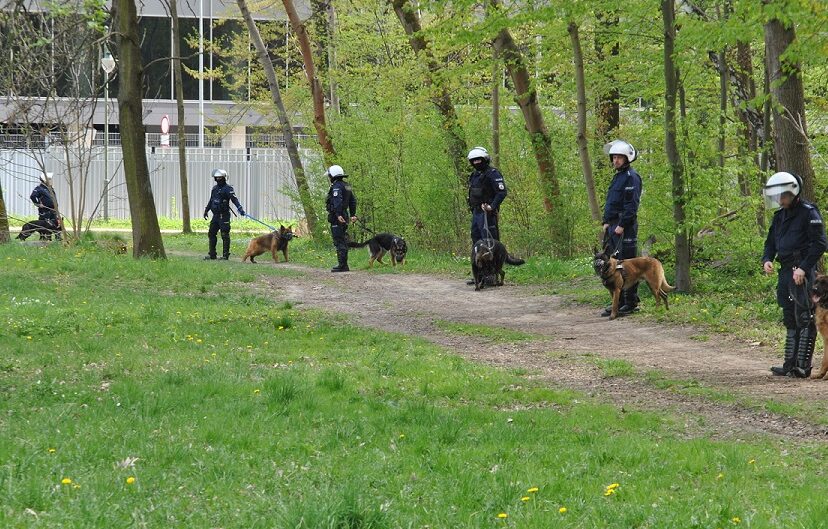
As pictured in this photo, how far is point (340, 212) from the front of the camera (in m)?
21.4

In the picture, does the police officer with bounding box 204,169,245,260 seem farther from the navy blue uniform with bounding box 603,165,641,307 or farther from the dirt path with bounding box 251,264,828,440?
the navy blue uniform with bounding box 603,165,641,307

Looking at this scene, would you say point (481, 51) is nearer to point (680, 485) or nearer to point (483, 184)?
point (483, 184)

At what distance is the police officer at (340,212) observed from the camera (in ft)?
70.2

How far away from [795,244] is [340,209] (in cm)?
1279

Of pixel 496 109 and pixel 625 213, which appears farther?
pixel 496 109

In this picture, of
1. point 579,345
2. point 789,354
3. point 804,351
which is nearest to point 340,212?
point 579,345

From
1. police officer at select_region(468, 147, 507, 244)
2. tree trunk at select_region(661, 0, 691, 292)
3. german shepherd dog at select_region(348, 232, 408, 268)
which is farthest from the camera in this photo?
german shepherd dog at select_region(348, 232, 408, 268)

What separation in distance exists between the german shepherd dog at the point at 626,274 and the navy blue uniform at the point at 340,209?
842 centimetres

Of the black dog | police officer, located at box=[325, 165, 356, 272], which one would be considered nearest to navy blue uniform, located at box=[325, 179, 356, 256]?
police officer, located at box=[325, 165, 356, 272]

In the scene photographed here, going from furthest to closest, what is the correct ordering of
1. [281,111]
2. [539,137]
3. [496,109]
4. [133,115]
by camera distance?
[281,111] < [496,109] < [539,137] < [133,115]

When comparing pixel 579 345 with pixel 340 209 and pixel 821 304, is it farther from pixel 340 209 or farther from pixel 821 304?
pixel 340 209

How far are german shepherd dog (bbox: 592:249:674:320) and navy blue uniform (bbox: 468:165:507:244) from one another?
422 centimetres

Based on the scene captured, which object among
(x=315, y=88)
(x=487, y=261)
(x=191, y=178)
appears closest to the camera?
(x=487, y=261)

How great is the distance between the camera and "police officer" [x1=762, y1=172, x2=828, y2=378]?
31.5 ft
